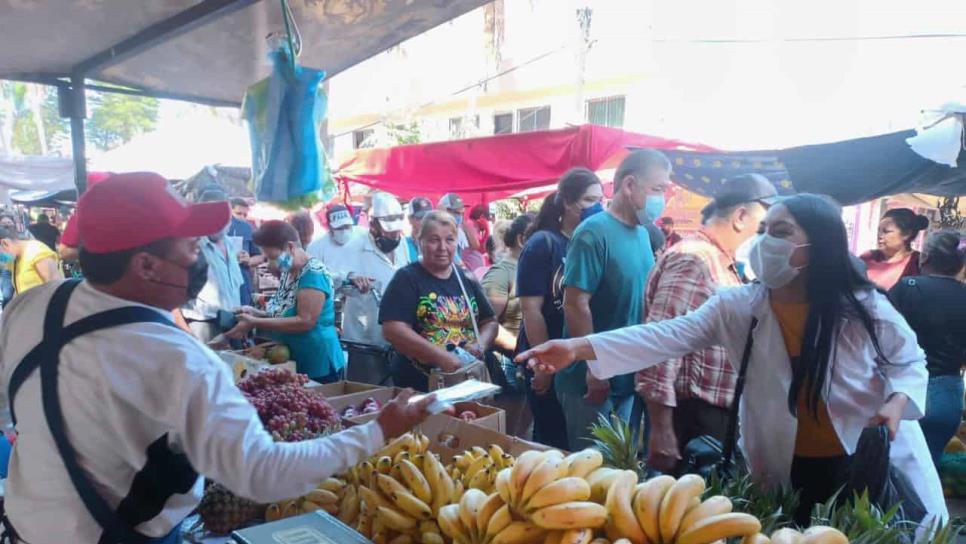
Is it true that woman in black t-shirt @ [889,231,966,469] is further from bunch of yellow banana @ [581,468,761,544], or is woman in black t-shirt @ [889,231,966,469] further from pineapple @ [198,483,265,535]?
pineapple @ [198,483,265,535]

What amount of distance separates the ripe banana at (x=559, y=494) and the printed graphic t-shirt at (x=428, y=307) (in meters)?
2.17

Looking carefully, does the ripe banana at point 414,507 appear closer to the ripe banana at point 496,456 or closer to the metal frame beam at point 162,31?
the ripe banana at point 496,456

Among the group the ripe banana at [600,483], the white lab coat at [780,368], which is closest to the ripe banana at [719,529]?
the ripe banana at [600,483]

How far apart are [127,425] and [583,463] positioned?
43.3 inches

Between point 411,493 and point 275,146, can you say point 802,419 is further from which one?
point 275,146

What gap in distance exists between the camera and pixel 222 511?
2.02 meters

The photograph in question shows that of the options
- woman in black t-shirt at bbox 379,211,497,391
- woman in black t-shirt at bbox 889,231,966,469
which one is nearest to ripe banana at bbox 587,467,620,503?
woman in black t-shirt at bbox 379,211,497,391

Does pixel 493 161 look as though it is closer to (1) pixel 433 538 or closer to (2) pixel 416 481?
(2) pixel 416 481

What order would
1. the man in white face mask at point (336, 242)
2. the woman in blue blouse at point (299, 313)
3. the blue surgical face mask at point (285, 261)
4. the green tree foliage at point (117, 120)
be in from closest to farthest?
the woman in blue blouse at point (299, 313)
the blue surgical face mask at point (285, 261)
the man in white face mask at point (336, 242)
the green tree foliage at point (117, 120)

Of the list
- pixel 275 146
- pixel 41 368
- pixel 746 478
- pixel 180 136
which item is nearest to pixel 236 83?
pixel 275 146

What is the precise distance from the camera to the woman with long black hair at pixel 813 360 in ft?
7.32

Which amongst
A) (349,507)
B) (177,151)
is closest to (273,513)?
(349,507)

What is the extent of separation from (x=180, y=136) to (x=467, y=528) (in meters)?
14.3

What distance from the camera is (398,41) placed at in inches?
139
